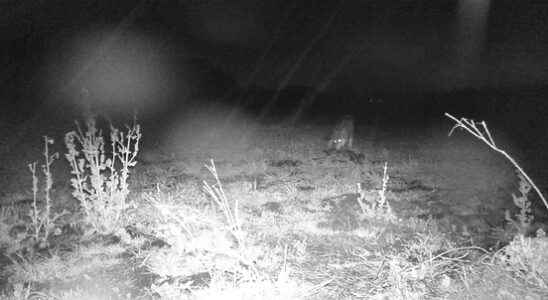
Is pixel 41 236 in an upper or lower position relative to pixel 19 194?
lower

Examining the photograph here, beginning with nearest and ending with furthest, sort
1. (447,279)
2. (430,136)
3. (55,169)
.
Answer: (447,279), (55,169), (430,136)

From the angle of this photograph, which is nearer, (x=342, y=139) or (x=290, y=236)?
(x=290, y=236)

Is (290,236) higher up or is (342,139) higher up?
(342,139)

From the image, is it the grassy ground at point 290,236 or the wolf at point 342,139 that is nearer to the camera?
the grassy ground at point 290,236

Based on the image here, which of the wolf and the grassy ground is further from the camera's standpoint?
the wolf

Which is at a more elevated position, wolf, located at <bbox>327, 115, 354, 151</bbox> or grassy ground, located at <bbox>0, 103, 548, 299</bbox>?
wolf, located at <bbox>327, 115, 354, 151</bbox>

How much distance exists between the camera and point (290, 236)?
4508 mm

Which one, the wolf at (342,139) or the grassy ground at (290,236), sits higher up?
the wolf at (342,139)

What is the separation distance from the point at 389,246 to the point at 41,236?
394 centimetres

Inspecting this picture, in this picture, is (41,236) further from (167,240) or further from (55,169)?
(55,169)

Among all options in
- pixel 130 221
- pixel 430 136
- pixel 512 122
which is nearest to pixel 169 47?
pixel 430 136

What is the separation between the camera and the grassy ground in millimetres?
3096

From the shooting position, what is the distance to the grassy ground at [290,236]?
310cm

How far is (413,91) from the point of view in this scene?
80.8ft
